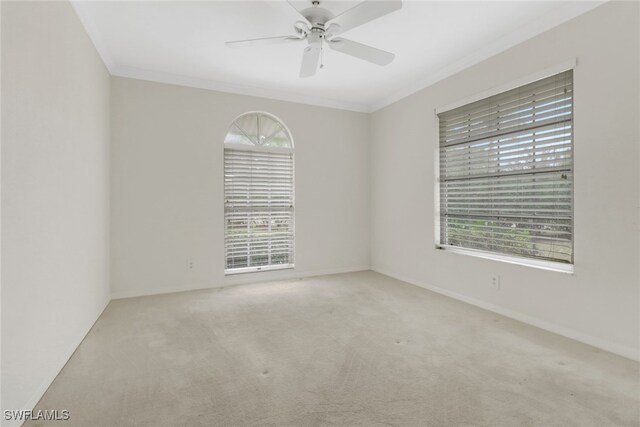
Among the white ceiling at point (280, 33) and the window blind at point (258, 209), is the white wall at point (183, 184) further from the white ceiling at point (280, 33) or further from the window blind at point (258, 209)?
the white ceiling at point (280, 33)

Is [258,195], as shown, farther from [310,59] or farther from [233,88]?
[310,59]

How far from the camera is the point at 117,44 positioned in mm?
3023

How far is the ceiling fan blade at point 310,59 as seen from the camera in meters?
2.54

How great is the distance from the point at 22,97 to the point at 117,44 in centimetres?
184

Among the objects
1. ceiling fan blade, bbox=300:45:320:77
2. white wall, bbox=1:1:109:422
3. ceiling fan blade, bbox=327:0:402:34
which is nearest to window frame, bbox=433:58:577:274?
ceiling fan blade, bbox=327:0:402:34

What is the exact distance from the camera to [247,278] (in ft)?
13.9

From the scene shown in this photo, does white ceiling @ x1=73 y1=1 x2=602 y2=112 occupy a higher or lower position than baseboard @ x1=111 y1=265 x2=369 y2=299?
higher

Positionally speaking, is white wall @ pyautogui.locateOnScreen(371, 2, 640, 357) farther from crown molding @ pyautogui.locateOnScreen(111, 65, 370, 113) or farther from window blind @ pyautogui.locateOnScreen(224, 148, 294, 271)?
window blind @ pyautogui.locateOnScreen(224, 148, 294, 271)

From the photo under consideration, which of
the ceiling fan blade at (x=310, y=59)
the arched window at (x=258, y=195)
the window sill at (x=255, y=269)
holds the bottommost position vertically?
the window sill at (x=255, y=269)

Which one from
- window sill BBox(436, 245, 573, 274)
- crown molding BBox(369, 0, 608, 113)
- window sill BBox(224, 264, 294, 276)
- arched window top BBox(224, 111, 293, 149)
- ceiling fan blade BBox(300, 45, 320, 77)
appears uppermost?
crown molding BBox(369, 0, 608, 113)

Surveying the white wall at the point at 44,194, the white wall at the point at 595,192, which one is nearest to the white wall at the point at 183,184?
the white wall at the point at 44,194

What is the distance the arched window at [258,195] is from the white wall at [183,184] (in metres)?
0.12

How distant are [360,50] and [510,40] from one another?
147cm

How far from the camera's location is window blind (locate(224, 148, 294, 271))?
13.7ft
